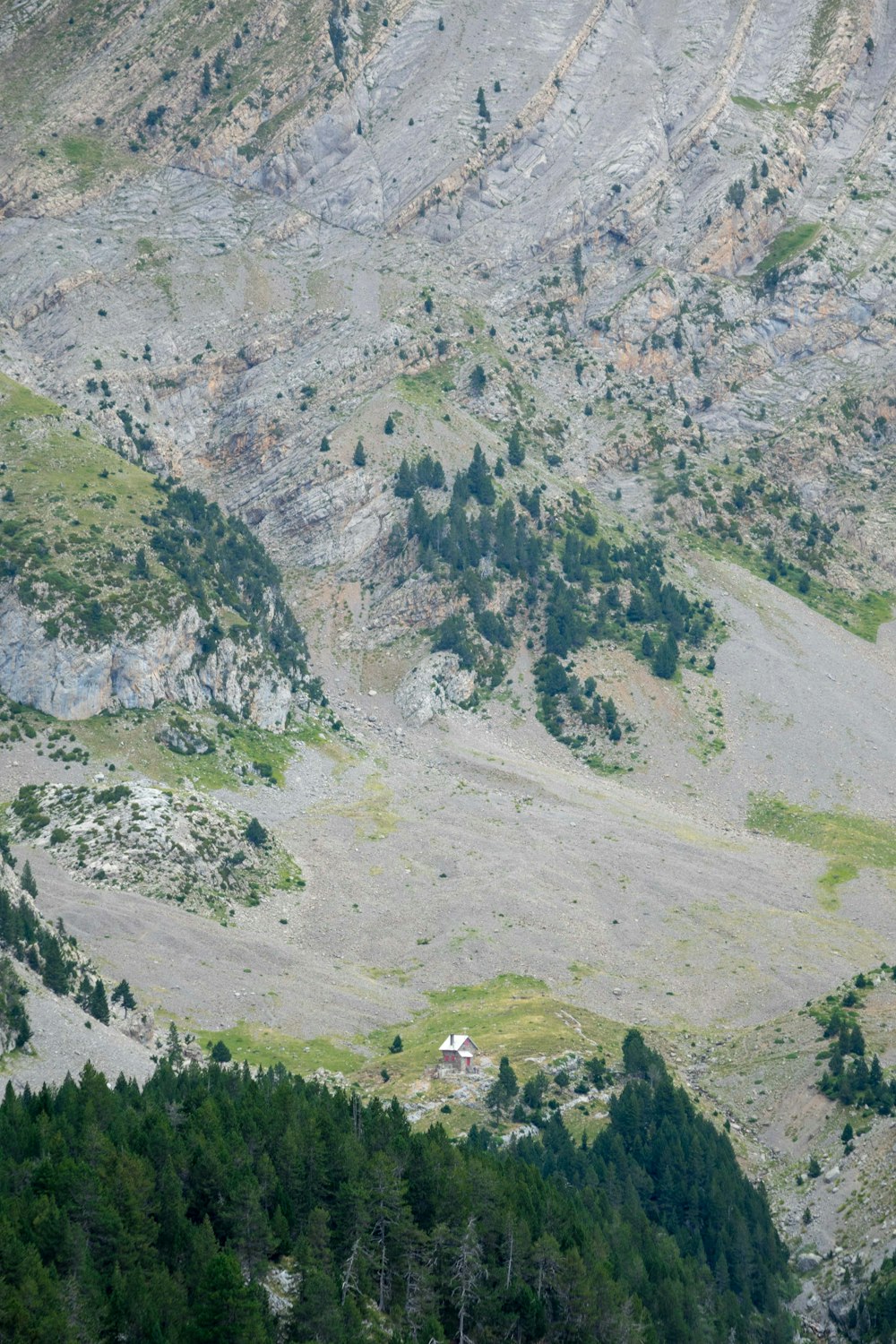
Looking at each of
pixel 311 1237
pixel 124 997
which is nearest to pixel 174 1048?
pixel 124 997

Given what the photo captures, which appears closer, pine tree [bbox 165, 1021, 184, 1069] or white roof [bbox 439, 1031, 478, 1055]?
pine tree [bbox 165, 1021, 184, 1069]

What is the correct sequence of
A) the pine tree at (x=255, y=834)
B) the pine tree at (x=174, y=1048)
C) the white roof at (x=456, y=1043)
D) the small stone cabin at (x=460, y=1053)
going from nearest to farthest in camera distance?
the pine tree at (x=174, y=1048) → the small stone cabin at (x=460, y=1053) → the white roof at (x=456, y=1043) → the pine tree at (x=255, y=834)

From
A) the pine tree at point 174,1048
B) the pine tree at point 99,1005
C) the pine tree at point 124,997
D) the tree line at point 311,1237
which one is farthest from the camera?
the pine tree at point 124,997

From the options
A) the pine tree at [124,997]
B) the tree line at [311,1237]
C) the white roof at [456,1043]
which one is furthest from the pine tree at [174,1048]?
the white roof at [456,1043]

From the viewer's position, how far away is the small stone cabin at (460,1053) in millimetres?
137000

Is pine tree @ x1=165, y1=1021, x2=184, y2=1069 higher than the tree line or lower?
lower

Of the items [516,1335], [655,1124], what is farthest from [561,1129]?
[516,1335]

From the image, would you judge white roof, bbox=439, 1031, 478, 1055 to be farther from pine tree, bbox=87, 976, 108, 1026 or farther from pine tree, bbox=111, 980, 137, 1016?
pine tree, bbox=87, 976, 108, 1026

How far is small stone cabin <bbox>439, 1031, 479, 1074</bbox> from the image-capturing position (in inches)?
5394

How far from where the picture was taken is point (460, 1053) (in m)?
138

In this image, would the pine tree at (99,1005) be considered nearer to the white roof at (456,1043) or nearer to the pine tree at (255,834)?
the white roof at (456,1043)

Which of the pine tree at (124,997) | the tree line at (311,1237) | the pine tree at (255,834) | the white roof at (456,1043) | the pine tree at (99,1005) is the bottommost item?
the pine tree at (255,834)

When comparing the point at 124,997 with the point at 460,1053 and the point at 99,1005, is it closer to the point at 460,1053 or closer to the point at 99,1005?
the point at 99,1005

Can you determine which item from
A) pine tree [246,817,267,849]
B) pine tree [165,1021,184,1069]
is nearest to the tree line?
pine tree [165,1021,184,1069]
